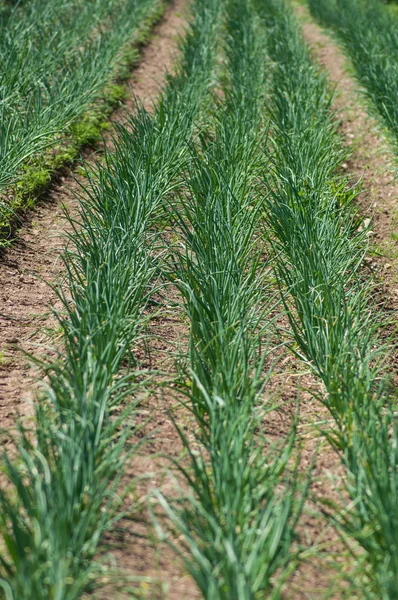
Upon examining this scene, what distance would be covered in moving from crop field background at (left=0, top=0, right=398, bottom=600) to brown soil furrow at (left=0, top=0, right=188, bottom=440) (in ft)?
0.04

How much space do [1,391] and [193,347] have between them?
696mm

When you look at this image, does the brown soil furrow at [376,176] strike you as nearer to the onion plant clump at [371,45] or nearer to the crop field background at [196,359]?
the crop field background at [196,359]

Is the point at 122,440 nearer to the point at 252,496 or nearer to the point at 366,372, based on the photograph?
the point at 252,496

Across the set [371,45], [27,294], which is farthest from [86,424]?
[371,45]

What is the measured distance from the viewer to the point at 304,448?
7.88ft

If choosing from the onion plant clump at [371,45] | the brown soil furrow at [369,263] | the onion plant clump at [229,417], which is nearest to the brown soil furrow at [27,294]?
the onion plant clump at [229,417]

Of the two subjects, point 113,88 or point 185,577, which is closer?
point 185,577

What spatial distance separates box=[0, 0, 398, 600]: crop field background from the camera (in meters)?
1.78

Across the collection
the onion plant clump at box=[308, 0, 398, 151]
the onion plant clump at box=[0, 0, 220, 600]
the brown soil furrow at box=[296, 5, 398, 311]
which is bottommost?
the onion plant clump at box=[0, 0, 220, 600]

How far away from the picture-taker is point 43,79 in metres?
5.27

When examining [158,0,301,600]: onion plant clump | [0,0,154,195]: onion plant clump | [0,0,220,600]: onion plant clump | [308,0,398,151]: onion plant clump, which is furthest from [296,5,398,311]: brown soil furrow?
[0,0,154,195]: onion plant clump

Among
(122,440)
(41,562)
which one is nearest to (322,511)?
(122,440)

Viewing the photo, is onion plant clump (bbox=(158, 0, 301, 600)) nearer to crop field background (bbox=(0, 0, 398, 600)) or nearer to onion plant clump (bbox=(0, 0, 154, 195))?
crop field background (bbox=(0, 0, 398, 600))

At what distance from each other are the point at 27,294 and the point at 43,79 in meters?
2.39
